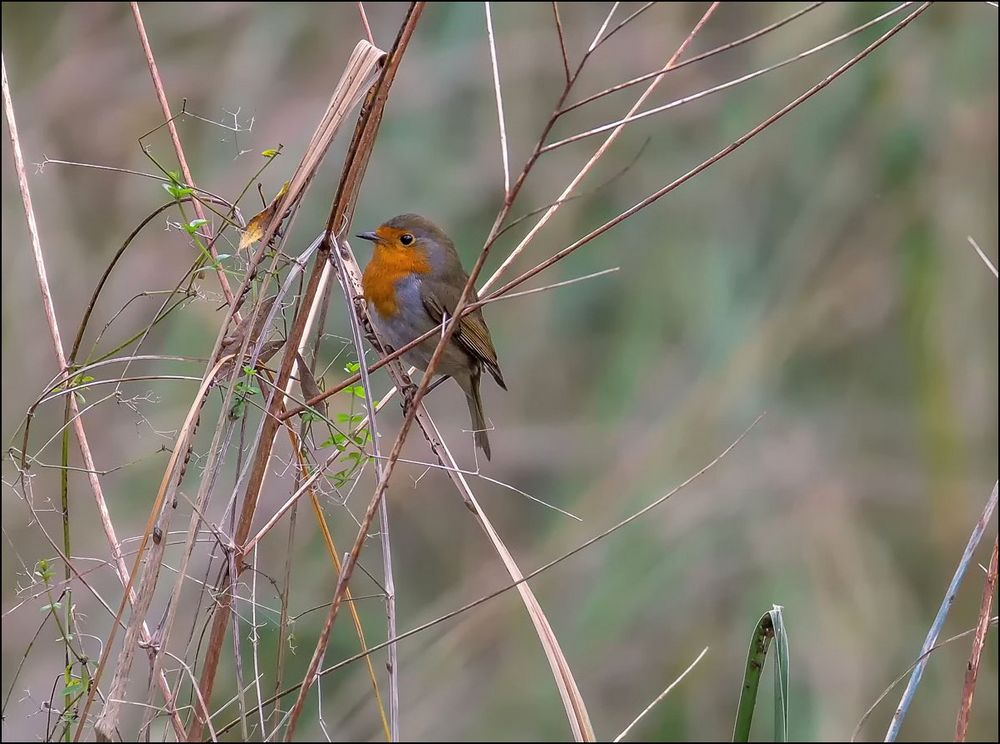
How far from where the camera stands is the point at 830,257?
15.3ft

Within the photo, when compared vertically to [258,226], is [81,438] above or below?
below

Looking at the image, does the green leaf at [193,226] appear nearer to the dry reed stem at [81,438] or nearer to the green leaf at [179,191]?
the green leaf at [179,191]

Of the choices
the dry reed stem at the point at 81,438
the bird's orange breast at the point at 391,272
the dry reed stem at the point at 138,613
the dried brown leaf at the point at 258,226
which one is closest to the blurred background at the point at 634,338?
the bird's orange breast at the point at 391,272

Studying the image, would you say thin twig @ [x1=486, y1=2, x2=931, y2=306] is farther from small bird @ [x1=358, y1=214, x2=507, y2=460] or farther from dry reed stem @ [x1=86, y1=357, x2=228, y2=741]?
small bird @ [x1=358, y1=214, x2=507, y2=460]

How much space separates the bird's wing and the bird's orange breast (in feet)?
0.27

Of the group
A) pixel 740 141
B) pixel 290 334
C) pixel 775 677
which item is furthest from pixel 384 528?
pixel 740 141

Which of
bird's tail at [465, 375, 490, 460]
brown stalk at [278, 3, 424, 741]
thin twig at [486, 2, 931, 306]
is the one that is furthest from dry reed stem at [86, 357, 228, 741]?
bird's tail at [465, 375, 490, 460]

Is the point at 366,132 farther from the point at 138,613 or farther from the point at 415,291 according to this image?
the point at 415,291

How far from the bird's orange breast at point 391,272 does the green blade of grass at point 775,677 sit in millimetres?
2191

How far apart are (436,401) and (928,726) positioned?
229 cm

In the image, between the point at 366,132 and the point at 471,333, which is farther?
the point at 471,333

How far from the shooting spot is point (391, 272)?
12.4 feet

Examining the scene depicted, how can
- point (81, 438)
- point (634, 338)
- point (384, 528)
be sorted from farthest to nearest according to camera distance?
point (634, 338) < point (81, 438) < point (384, 528)

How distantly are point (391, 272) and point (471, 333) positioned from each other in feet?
1.02
